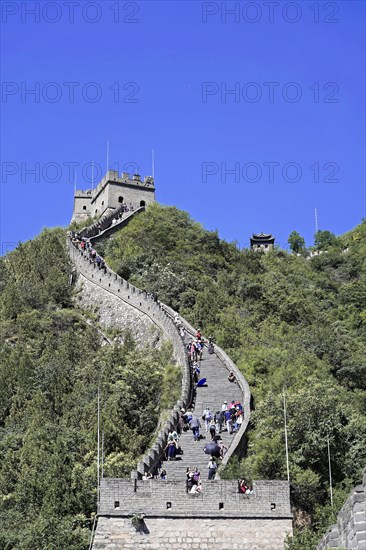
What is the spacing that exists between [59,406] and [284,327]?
1702 cm

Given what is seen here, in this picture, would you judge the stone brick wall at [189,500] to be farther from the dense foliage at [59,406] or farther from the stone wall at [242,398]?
the stone wall at [242,398]

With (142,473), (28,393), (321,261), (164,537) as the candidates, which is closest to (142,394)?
(28,393)

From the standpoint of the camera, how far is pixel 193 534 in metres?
24.1

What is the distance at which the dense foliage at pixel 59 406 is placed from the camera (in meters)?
29.4

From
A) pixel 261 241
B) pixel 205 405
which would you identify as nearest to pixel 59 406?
pixel 205 405

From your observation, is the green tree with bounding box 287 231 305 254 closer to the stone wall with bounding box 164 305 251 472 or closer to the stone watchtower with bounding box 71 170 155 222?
the stone watchtower with bounding box 71 170 155 222

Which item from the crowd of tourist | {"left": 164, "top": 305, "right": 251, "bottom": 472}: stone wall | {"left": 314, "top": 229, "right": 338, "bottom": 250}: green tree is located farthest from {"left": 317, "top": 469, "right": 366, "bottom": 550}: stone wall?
{"left": 314, "top": 229, "right": 338, "bottom": 250}: green tree

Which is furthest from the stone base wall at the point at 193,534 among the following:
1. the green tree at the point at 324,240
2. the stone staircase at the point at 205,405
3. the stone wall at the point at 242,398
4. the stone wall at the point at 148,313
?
the green tree at the point at 324,240

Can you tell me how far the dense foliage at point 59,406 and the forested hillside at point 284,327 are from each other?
4114mm

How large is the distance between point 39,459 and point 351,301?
41.5m

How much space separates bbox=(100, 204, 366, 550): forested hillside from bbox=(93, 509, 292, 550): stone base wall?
1133 millimetres

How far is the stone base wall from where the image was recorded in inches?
942

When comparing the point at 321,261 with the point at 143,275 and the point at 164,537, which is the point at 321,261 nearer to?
the point at 143,275

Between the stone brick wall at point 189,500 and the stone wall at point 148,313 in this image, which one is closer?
the stone brick wall at point 189,500
